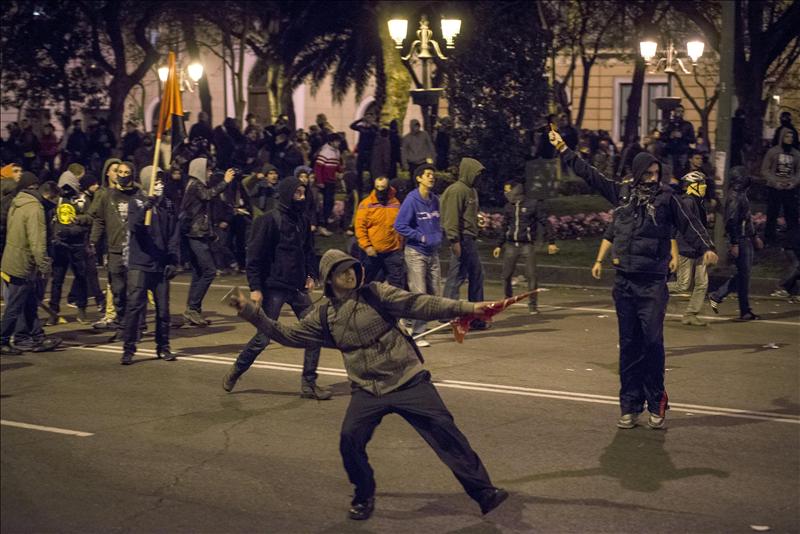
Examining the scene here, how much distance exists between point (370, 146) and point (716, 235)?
7395 millimetres

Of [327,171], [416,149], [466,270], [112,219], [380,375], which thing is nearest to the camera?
[380,375]

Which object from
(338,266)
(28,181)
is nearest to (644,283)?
(338,266)

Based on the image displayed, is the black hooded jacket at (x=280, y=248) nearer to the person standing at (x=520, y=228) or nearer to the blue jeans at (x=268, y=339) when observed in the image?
the blue jeans at (x=268, y=339)

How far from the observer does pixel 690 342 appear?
14.0 m

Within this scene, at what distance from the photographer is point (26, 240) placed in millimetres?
13023

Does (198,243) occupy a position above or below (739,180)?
below

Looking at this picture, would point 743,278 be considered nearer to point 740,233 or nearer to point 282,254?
point 740,233

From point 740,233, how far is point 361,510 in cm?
881

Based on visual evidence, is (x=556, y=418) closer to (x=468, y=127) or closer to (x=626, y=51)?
(x=468, y=127)

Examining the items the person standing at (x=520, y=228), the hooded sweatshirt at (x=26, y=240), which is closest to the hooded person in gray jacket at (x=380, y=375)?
the hooded sweatshirt at (x=26, y=240)

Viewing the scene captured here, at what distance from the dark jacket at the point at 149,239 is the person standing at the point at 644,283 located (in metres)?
4.64

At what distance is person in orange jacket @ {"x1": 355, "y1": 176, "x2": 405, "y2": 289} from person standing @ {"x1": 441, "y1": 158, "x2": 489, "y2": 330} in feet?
2.75

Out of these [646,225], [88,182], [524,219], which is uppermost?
[646,225]

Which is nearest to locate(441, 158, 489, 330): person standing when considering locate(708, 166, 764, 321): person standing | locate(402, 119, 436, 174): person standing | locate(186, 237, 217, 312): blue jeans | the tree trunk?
locate(186, 237, 217, 312): blue jeans
